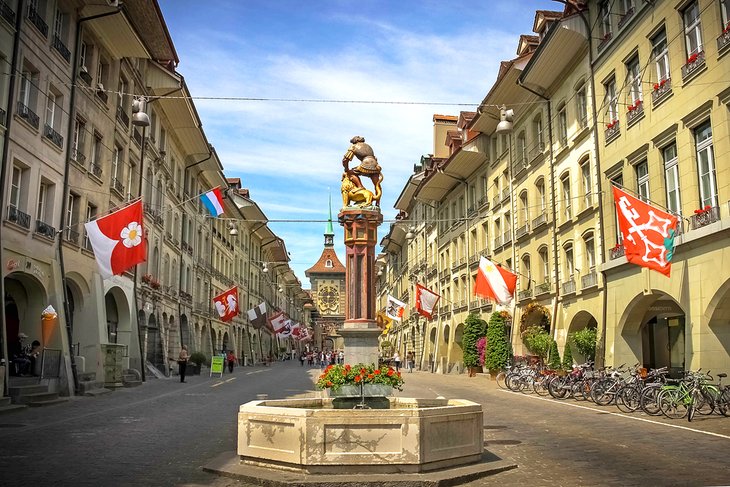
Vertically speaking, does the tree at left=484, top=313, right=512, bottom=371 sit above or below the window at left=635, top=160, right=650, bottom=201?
below

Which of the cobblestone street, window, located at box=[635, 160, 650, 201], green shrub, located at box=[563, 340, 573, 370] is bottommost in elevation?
the cobblestone street

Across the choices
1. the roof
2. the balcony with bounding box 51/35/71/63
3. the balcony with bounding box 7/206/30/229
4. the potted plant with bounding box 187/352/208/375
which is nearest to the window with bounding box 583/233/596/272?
the balcony with bounding box 7/206/30/229

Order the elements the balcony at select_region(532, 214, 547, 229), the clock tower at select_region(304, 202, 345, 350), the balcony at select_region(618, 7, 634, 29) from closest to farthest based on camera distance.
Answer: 1. the balcony at select_region(618, 7, 634, 29)
2. the balcony at select_region(532, 214, 547, 229)
3. the clock tower at select_region(304, 202, 345, 350)

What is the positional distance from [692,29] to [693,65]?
130cm

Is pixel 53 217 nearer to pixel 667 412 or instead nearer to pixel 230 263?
pixel 667 412

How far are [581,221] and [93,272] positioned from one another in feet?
64.6

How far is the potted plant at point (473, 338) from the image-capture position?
39094mm

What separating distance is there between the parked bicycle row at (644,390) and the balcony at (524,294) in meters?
8.52

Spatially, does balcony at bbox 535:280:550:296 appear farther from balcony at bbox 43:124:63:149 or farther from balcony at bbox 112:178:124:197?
balcony at bbox 43:124:63:149

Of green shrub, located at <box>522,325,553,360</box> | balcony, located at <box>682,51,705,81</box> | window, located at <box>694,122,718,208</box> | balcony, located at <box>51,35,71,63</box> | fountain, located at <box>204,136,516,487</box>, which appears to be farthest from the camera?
green shrub, located at <box>522,325,553,360</box>

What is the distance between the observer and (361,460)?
8.36m

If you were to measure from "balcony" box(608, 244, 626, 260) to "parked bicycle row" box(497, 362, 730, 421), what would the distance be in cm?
387

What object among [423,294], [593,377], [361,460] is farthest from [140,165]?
[361,460]

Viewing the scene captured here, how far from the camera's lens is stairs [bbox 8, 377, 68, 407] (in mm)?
18469
